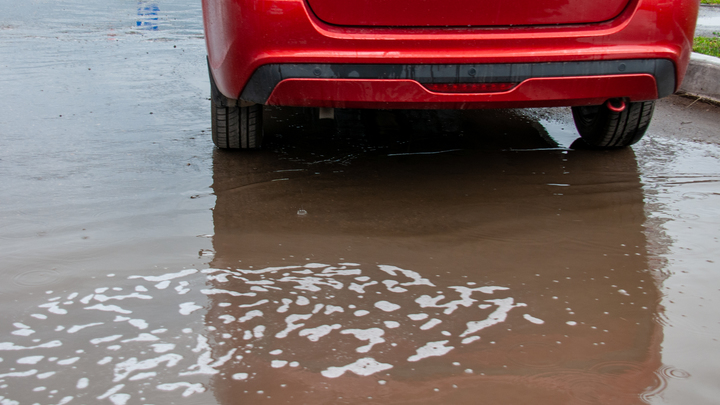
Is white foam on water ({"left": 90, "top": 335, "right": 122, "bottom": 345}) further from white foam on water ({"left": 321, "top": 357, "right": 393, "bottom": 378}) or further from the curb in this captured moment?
the curb

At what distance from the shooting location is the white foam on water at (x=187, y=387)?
56.0 inches

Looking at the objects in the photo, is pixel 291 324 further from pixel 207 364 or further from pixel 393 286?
pixel 393 286

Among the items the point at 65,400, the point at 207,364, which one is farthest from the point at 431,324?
the point at 65,400

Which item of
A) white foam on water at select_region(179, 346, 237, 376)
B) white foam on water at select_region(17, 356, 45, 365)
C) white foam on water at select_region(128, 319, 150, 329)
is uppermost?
white foam on water at select_region(128, 319, 150, 329)

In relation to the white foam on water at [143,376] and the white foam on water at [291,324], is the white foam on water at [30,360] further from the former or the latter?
the white foam on water at [291,324]

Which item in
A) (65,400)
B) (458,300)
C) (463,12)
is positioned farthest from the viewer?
(463,12)

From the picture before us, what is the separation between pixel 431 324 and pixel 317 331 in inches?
12.8

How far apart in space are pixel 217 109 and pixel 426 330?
6.01ft

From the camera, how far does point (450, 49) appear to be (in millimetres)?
2256

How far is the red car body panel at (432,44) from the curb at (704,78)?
2.52m

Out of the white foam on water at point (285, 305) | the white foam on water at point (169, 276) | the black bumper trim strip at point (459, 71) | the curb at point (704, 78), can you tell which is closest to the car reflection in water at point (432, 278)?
the white foam on water at point (285, 305)

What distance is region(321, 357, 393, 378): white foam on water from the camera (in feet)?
4.90

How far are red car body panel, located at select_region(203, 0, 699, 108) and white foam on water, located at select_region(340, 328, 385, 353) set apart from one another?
998 mm

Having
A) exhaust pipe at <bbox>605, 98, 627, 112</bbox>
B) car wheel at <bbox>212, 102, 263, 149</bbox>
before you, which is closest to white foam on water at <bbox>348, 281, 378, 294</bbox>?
exhaust pipe at <bbox>605, 98, 627, 112</bbox>
